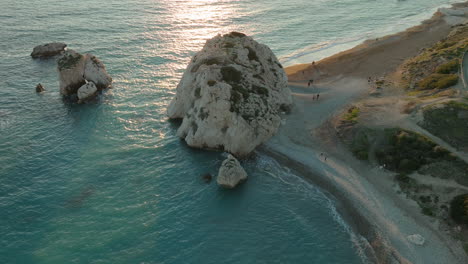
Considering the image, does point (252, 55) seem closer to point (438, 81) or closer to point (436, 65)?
point (438, 81)

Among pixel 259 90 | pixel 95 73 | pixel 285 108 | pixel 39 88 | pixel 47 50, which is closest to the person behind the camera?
pixel 259 90

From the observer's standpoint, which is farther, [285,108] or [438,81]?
[438,81]

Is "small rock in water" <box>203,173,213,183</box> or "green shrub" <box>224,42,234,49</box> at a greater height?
"green shrub" <box>224,42,234,49</box>

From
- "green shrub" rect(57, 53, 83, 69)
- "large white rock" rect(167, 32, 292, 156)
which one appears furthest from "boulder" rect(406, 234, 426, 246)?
"green shrub" rect(57, 53, 83, 69)

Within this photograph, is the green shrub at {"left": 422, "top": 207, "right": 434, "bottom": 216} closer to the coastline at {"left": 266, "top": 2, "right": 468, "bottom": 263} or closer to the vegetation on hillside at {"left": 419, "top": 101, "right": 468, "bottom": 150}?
the coastline at {"left": 266, "top": 2, "right": 468, "bottom": 263}

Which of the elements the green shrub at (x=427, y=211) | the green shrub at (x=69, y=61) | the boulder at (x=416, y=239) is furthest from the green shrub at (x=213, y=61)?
the boulder at (x=416, y=239)

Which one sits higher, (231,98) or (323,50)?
(323,50)

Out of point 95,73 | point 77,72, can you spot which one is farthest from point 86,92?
point 95,73
